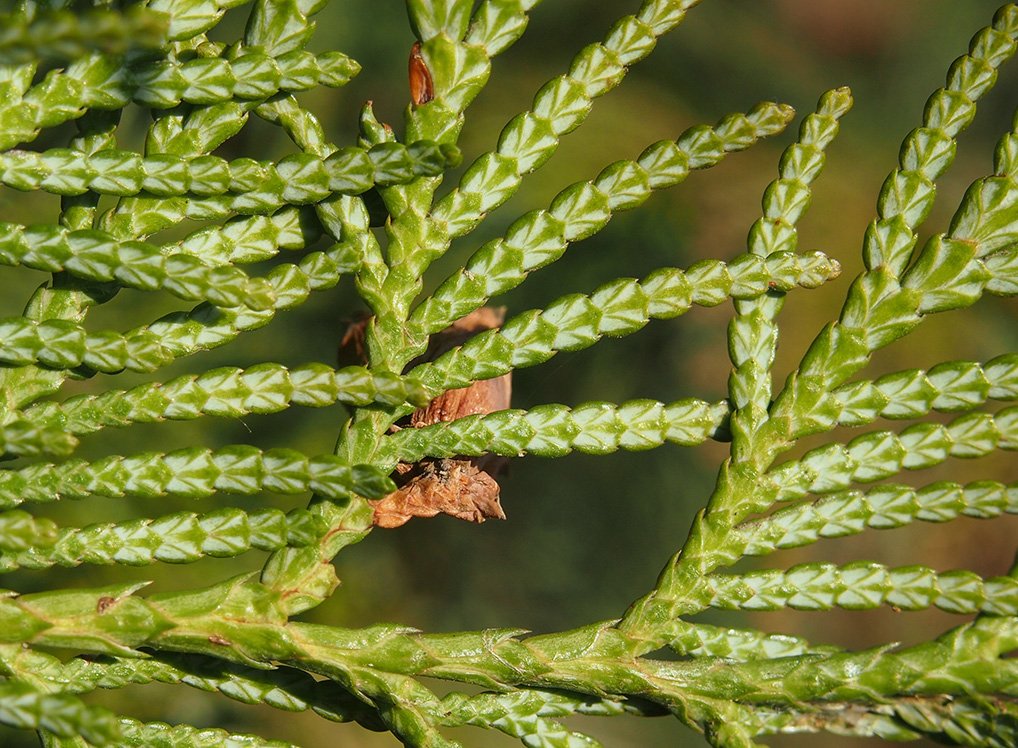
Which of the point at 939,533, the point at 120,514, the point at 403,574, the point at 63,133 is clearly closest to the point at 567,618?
the point at 403,574

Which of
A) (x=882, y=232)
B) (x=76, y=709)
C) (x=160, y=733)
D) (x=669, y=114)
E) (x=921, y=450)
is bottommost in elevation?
(x=160, y=733)

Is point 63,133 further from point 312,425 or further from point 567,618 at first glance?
point 567,618

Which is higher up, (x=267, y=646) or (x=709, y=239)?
(x=709, y=239)

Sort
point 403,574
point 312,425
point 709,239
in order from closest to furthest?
1. point 312,425
2. point 403,574
3. point 709,239

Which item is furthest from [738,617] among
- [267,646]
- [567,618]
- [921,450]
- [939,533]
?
[267,646]

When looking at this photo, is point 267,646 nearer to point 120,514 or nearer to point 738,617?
point 120,514

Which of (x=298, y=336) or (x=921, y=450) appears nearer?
(x=921, y=450)

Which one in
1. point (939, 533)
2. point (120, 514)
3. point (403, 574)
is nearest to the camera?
point (120, 514)
